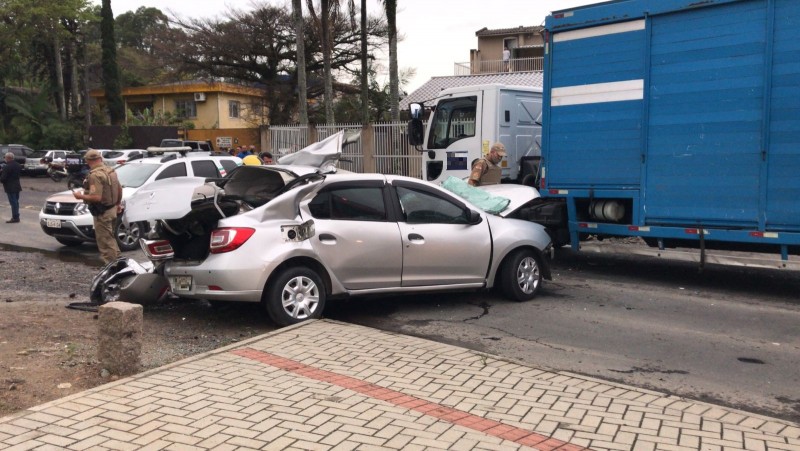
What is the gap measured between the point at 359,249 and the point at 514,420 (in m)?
3.23

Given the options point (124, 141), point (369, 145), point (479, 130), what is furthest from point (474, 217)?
point (124, 141)

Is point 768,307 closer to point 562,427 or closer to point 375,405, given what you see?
point 562,427

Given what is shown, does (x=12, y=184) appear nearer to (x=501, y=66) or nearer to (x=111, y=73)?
(x=111, y=73)

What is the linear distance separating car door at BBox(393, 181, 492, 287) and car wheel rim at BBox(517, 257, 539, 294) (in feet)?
1.79

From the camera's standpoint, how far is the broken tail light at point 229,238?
276 inches

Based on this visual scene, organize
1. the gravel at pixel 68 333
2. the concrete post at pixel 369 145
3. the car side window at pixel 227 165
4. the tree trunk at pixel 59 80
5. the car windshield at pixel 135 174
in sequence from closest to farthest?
the gravel at pixel 68 333
the car windshield at pixel 135 174
the car side window at pixel 227 165
the concrete post at pixel 369 145
the tree trunk at pixel 59 80

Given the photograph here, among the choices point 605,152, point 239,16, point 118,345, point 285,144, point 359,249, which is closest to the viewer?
Answer: point 118,345

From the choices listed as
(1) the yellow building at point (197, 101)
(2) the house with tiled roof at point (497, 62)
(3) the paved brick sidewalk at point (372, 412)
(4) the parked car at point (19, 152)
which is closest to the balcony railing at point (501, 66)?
(2) the house with tiled roof at point (497, 62)

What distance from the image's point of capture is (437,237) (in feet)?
26.4

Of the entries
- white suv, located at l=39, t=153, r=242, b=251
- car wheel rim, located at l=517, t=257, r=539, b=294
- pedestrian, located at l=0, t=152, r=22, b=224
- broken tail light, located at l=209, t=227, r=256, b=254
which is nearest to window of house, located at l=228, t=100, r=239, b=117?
pedestrian, located at l=0, t=152, r=22, b=224

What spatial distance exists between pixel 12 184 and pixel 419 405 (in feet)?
51.8

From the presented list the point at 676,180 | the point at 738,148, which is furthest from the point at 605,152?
the point at 738,148

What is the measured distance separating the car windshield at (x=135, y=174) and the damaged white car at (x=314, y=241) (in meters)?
6.24

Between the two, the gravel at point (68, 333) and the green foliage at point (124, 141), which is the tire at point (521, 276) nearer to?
the gravel at point (68, 333)
